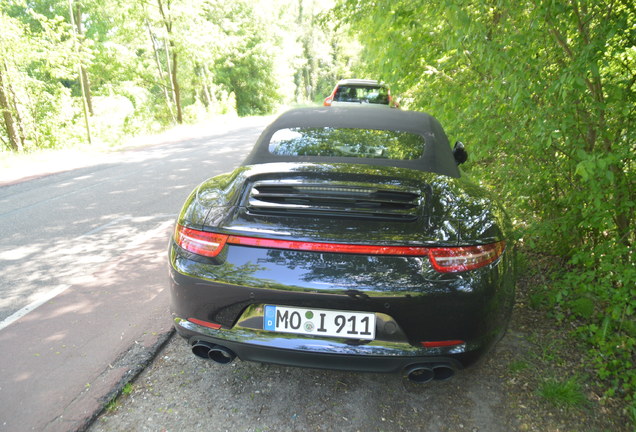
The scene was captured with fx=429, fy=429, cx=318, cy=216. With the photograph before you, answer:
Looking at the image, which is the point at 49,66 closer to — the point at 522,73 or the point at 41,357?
the point at 41,357

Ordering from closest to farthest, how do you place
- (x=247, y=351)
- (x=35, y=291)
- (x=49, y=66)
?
(x=247, y=351) → (x=35, y=291) → (x=49, y=66)

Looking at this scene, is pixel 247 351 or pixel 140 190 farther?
pixel 140 190

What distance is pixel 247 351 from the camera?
6.98 ft

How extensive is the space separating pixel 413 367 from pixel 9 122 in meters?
18.8

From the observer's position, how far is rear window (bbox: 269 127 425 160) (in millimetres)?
2834

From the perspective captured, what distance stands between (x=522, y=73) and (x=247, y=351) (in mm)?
2337

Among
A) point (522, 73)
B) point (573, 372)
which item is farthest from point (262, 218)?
point (573, 372)

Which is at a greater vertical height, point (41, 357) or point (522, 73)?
point (522, 73)

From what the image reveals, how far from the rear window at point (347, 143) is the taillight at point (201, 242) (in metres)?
0.92

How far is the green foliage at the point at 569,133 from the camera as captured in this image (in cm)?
252

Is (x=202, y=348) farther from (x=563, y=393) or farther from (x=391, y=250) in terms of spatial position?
(x=563, y=393)

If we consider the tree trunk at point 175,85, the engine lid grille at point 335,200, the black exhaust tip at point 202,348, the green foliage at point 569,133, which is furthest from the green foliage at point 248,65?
the black exhaust tip at point 202,348

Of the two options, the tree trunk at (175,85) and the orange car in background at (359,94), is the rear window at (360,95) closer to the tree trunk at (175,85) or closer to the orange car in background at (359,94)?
the orange car in background at (359,94)

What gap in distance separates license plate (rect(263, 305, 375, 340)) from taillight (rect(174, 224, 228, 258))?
391 millimetres
